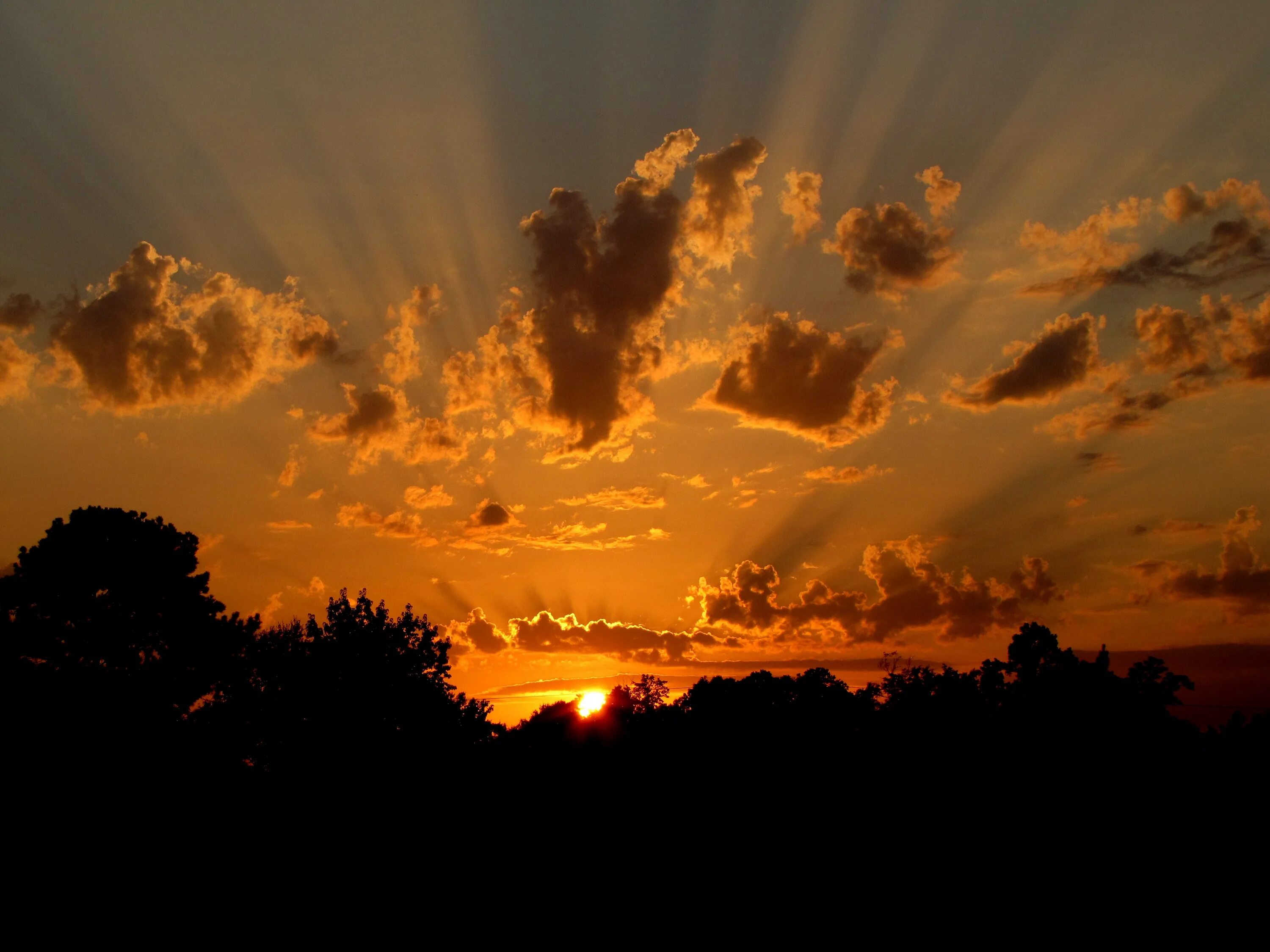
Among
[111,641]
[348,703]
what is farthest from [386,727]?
[111,641]

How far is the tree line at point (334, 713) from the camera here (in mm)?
32406

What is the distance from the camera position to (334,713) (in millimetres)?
50469

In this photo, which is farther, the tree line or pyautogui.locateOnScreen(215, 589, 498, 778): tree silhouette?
pyautogui.locateOnScreen(215, 589, 498, 778): tree silhouette

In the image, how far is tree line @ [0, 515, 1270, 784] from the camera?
106ft

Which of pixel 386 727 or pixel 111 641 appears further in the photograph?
pixel 386 727

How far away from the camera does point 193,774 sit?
34.8m

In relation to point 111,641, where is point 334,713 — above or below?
below

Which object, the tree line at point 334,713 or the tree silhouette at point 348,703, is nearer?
the tree line at point 334,713

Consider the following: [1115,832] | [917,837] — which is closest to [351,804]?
[917,837]

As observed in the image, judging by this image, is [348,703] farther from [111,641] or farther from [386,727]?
[111,641]

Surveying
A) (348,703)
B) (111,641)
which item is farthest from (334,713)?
(111,641)

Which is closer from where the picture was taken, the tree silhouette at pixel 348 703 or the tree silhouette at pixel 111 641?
the tree silhouette at pixel 111 641

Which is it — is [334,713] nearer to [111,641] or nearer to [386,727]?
[386,727]

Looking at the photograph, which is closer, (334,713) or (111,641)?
(111,641)
